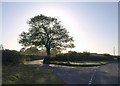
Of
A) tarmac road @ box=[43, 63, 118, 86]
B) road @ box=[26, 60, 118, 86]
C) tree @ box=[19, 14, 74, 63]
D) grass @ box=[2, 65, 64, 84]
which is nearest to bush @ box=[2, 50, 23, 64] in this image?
road @ box=[26, 60, 118, 86]

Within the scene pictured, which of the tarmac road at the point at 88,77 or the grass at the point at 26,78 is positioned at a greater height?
the grass at the point at 26,78

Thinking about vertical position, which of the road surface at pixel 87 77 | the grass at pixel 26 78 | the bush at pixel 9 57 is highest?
the bush at pixel 9 57

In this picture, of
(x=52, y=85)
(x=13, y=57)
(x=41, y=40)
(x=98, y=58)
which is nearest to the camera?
(x=52, y=85)

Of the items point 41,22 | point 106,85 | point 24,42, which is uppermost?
point 41,22

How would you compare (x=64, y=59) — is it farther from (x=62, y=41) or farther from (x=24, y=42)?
(x=24, y=42)

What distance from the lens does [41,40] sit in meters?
76.9

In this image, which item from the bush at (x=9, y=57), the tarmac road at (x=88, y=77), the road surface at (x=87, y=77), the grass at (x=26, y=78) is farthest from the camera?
the bush at (x=9, y=57)

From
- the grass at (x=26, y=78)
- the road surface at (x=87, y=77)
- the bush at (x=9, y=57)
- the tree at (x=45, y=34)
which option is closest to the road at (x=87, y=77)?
the road surface at (x=87, y=77)

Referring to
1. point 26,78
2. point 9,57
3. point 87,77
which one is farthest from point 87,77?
point 9,57

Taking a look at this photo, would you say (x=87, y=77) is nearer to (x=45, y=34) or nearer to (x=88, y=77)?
Answer: (x=88, y=77)

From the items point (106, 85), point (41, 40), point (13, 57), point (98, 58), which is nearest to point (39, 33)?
point (41, 40)

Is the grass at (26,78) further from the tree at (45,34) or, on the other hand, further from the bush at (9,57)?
the tree at (45,34)

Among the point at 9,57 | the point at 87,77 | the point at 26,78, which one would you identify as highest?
the point at 9,57

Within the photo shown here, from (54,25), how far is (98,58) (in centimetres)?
2428
